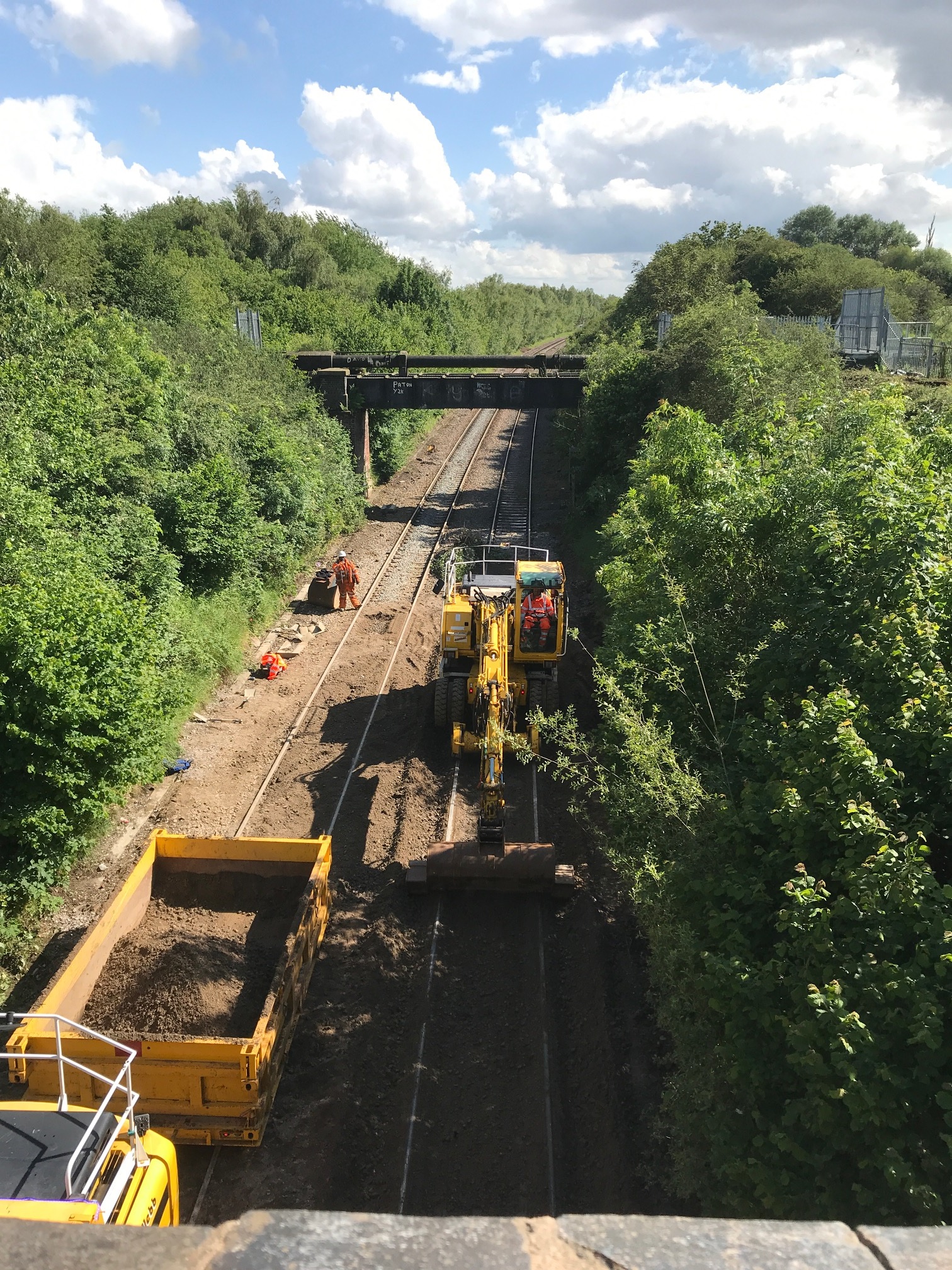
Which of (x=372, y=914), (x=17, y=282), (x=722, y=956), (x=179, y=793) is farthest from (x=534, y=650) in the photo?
(x=17, y=282)

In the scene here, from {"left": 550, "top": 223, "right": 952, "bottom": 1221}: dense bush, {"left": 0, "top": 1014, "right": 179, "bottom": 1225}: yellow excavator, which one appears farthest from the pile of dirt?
{"left": 550, "top": 223, "right": 952, "bottom": 1221}: dense bush

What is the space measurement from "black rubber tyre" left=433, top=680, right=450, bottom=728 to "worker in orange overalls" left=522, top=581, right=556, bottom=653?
74.3 inches

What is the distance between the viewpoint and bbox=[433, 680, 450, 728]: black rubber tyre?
17000mm

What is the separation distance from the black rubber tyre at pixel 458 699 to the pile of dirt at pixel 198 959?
5877 millimetres

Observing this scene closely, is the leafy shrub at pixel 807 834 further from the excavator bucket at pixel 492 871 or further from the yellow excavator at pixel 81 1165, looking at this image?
the yellow excavator at pixel 81 1165

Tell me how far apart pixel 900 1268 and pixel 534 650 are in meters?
15.0

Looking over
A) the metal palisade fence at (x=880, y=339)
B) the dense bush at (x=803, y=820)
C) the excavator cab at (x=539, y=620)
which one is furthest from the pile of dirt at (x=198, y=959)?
the metal palisade fence at (x=880, y=339)

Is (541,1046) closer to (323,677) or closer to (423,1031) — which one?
(423,1031)

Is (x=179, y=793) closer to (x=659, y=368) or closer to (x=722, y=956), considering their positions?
(x=722, y=956)

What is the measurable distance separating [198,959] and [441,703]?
7.71 meters

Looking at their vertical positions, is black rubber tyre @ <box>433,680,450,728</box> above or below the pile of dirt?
above

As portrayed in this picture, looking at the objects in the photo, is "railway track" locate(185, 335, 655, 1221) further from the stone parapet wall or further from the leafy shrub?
the stone parapet wall

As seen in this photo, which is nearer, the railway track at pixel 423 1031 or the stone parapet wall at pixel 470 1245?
the stone parapet wall at pixel 470 1245

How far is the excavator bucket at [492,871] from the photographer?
12703mm
